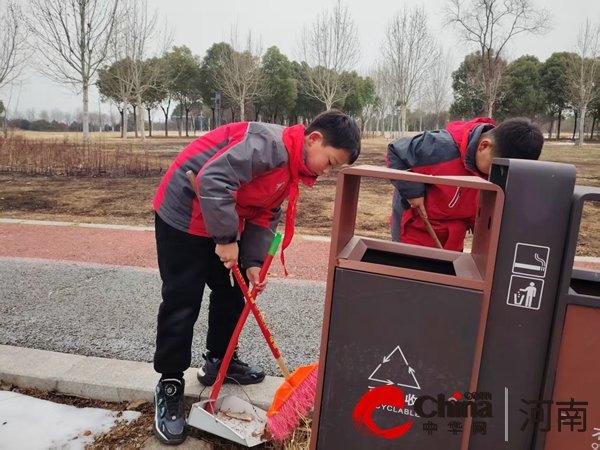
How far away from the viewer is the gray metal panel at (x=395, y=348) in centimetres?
123

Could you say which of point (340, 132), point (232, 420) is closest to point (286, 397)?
point (232, 420)

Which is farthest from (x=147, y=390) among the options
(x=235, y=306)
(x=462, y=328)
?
(x=462, y=328)

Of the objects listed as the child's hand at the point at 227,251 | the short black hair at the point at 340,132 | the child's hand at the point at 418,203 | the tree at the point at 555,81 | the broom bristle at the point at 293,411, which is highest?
the tree at the point at 555,81

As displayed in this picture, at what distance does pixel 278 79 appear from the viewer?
1378 inches

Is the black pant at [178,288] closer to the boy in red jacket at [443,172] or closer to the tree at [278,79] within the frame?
the boy in red jacket at [443,172]

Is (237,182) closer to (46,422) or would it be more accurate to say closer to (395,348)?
(395,348)

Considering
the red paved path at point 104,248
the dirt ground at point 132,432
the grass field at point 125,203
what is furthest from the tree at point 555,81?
the dirt ground at point 132,432

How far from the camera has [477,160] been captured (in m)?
2.25

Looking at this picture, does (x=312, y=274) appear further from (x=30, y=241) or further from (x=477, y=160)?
(x=30, y=241)

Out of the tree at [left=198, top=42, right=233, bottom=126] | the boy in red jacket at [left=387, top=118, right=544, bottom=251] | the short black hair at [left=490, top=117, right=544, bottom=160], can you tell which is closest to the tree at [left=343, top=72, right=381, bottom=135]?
the tree at [left=198, top=42, right=233, bottom=126]

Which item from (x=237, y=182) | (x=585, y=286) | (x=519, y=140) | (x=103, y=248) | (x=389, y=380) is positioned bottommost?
(x=103, y=248)

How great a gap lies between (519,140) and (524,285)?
0.93 meters

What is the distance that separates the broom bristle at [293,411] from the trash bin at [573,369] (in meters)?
0.95

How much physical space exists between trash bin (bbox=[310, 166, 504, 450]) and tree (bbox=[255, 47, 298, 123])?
114ft
